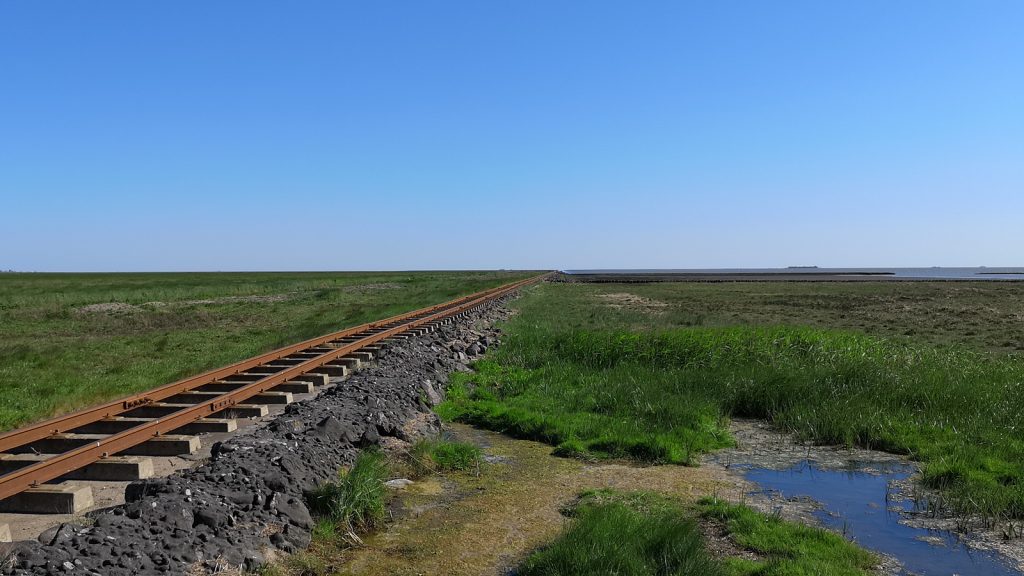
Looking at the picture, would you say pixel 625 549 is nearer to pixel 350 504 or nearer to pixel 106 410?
pixel 350 504

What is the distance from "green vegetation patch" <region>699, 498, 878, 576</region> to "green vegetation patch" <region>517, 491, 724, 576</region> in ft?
1.16

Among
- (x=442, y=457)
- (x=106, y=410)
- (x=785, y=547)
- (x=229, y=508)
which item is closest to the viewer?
(x=229, y=508)

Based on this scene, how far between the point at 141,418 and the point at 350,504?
4.03 meters

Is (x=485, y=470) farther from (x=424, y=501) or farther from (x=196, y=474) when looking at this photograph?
(x=196, y=474)

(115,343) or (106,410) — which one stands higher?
(106,410)

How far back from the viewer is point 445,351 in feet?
53.3

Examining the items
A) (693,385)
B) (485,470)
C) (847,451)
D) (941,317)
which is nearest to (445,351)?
(693,385)

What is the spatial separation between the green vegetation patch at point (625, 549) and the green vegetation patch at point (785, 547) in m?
0.35

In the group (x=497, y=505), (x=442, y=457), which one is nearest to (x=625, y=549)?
(x=497, y=505)

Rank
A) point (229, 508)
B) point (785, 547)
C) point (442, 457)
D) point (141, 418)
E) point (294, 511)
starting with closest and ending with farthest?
point (229, 508), point (785, 547), point (294, 511), point (442, 457), point (141, 418)

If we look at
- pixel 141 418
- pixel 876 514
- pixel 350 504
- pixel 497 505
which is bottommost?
pixel 876 514

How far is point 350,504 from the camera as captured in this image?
5863 millimetres

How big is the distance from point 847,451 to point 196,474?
833 cm

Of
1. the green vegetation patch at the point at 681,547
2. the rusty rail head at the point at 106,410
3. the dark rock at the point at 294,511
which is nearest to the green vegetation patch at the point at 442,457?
the green vegetation patch at the point at 681,547
